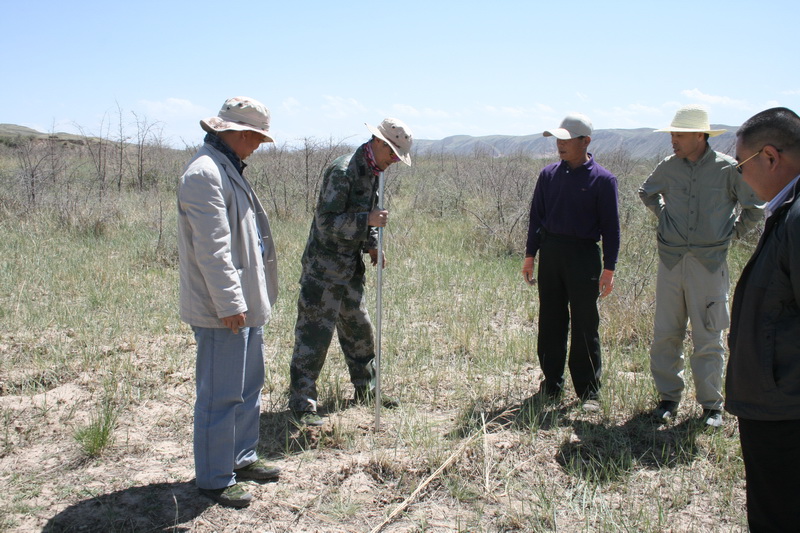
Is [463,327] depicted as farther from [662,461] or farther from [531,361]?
[662,461]

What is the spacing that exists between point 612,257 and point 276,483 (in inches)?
98.9

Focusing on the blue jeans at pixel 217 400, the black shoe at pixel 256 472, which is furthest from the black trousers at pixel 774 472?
the black shoe at pixel 256 472

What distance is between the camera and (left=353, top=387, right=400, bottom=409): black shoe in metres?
4.28

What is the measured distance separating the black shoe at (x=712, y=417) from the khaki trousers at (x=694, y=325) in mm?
31

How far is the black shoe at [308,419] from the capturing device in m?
3.83

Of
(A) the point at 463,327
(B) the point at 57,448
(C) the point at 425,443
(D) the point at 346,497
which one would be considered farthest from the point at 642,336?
(B) the point at 57,448

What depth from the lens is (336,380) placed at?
441 centimetres

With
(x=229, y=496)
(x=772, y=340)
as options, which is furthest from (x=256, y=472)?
(x=772, y=340)

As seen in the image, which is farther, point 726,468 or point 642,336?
point 642,336

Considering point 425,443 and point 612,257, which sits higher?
point 612,257

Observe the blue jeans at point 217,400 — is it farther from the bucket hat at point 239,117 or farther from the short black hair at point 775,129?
the short black hair at point 775,129

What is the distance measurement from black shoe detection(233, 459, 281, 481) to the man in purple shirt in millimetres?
2003

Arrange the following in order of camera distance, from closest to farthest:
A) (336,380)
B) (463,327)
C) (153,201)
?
(336,380) → (463,327) → (153,201)

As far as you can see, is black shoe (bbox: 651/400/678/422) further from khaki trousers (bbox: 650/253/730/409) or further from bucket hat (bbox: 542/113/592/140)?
bucket hat (bbox: 542/113/592/140)
